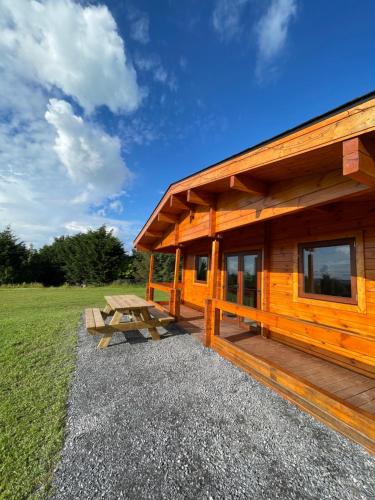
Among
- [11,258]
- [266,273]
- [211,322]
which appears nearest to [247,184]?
[266,273]

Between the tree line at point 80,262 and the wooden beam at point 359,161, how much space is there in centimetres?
1878

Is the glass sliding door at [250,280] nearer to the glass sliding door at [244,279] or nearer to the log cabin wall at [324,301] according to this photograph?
the glass sliding door at [244,279]

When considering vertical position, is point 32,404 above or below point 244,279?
below

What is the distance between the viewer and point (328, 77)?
698 cm

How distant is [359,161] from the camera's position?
5.66 feet

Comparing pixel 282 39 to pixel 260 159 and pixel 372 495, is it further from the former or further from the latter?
pixel 372 495

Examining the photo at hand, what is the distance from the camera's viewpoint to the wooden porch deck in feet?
6.20

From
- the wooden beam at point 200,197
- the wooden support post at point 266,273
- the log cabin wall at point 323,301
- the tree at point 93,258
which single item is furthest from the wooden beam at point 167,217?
the tree at point 93,258

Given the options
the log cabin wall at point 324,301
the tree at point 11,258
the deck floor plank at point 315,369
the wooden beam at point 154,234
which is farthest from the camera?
the tree at point 11,258

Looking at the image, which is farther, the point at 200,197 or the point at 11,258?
the point at 11,258

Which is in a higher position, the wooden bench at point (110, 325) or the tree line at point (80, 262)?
the tree line at point (80, 262)

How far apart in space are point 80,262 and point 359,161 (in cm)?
2094

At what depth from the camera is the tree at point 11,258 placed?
17.5 metres

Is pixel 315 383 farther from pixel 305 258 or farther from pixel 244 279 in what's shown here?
pixel 244 279
